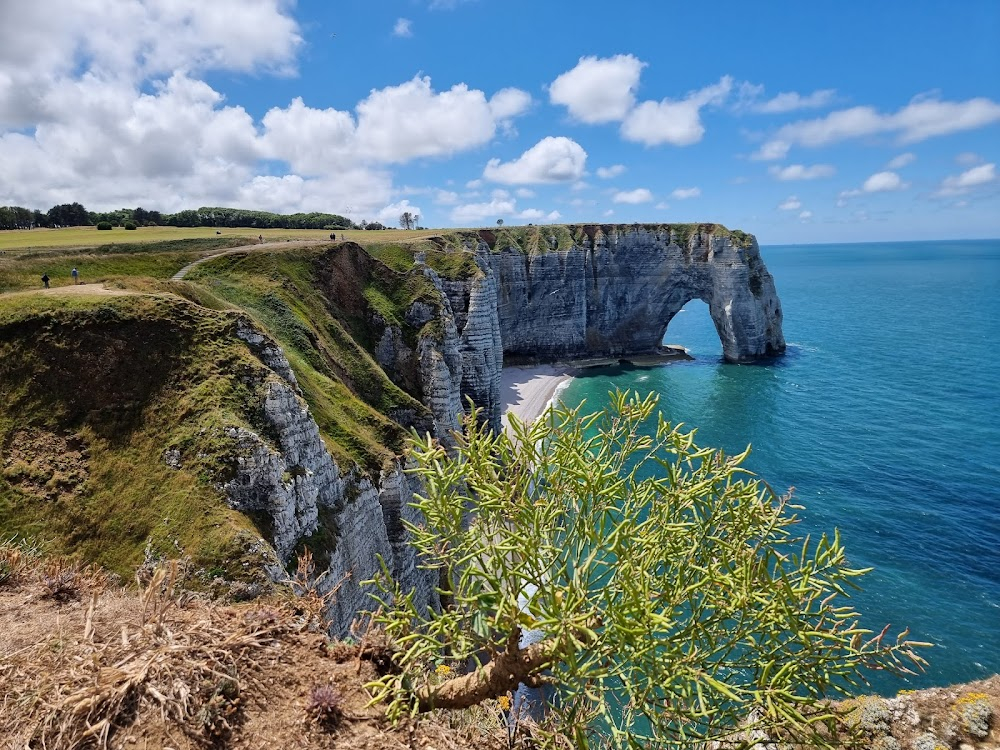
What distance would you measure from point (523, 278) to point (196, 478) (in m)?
91.2

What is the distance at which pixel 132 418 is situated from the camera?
22.4 metres

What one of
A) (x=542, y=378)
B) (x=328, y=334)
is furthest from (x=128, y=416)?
(x=542, y=378)

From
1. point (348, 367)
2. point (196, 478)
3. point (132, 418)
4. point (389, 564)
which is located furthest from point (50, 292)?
point (389, 564)

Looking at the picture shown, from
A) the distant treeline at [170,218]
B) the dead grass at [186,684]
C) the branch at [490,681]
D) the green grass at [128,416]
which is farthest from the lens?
the distant treeline at [170,218]

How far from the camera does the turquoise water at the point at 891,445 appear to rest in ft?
117

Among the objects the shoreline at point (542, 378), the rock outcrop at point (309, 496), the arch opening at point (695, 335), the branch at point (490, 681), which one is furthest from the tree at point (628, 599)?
the arch opening at point (695, 335)

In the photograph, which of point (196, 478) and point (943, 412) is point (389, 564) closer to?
point (196, 478)

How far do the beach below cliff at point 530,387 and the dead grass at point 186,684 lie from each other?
63893 mm

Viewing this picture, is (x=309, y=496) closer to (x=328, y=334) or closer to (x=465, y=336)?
(x=328, y=334)

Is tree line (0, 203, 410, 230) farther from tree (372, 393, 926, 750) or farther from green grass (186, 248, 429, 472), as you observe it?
tree (372, 393, 926, 750)

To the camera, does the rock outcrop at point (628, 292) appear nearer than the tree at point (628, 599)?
No

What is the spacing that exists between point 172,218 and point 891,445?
11596 centimetres

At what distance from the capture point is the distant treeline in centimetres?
7762

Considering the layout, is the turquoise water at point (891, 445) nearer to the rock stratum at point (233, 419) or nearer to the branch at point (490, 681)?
the rock stratum at point (233, 419)
